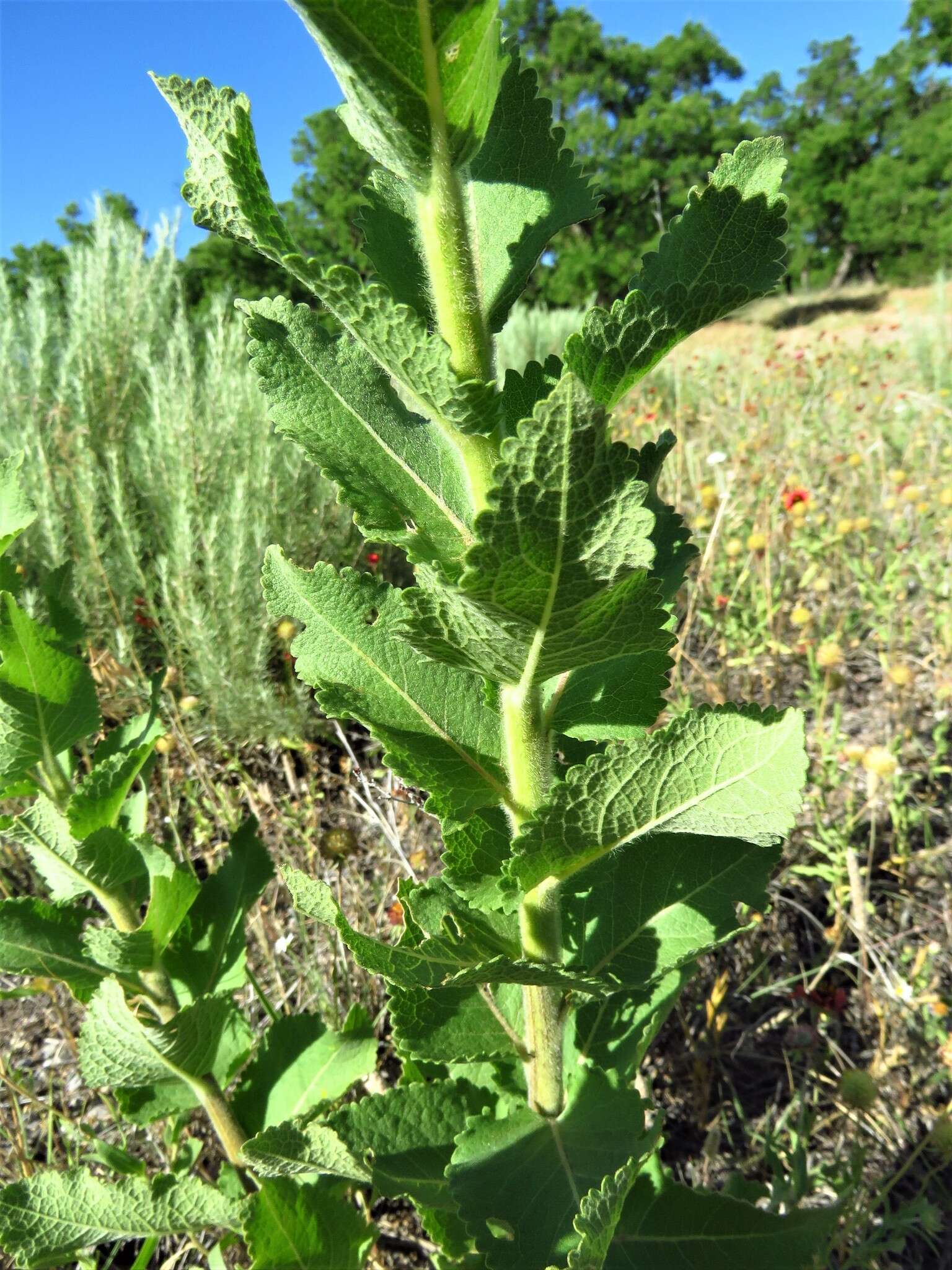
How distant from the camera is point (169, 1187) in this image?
54.1 inches

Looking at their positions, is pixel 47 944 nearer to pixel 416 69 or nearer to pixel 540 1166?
pixel 540 1166

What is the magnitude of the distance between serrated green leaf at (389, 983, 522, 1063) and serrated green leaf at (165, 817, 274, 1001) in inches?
18.5

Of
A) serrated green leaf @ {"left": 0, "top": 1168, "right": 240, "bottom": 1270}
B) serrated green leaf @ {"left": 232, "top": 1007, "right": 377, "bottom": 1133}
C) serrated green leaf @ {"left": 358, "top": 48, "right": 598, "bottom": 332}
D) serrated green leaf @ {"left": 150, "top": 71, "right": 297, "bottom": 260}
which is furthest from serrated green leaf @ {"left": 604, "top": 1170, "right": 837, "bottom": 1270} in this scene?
serrated green leaf @ {"left": 150, "top": 71, "right": 297, "bottom": 260}

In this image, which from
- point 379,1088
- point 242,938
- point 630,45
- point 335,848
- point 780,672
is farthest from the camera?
point 630,45

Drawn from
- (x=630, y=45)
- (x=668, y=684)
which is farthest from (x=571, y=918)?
(x=630, y=45)

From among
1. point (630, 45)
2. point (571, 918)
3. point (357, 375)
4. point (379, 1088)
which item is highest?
point (630, 45)

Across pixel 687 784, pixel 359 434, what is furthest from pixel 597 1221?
pixel 359 434

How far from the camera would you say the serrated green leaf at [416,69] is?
Result: 59 cm

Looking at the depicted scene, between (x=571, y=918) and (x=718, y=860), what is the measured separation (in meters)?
0.23

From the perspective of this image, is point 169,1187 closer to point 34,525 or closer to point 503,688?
point 503,688

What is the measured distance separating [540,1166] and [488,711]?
0.56m

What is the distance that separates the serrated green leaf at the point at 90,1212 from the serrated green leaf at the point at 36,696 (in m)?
0.62

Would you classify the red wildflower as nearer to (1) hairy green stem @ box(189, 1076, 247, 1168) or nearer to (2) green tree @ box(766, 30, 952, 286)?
(1) hairy green stem @ box(189, 1076, 247, 1168)

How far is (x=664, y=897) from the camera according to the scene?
1070mm
